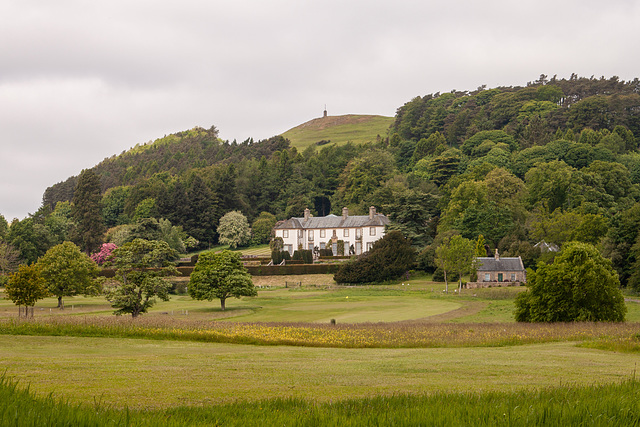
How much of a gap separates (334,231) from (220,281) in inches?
2107

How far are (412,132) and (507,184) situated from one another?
264 ft

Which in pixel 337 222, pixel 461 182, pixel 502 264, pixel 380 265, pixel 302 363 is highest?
pixel 461 182

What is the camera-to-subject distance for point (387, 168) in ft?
413

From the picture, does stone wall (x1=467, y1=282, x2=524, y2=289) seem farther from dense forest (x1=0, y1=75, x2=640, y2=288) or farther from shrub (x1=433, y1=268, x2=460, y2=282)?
dense forest (x1=0, y1=75, x2=640, y2=288)

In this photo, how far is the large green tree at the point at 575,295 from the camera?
1344 inches

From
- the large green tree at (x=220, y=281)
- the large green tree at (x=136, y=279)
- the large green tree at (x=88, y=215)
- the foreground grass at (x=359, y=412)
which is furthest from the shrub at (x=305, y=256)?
the foreground grass at (x=359, y=412)

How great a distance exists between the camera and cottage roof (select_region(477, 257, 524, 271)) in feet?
225

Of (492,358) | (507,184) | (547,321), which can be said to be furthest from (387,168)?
(492,358)

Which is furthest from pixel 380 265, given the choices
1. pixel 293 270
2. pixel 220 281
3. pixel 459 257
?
pixel 220 281

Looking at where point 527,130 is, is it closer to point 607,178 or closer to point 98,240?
point 607,178

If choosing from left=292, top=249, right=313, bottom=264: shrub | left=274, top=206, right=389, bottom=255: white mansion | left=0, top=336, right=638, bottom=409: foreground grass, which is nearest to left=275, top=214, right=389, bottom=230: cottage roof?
left=274, top=206, right=389, bottom=255: white mansion

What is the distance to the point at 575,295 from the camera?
3416 cm

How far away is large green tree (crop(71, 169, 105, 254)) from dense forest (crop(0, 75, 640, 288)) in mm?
4319

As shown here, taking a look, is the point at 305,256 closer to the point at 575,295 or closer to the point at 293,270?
the point at 293,270
